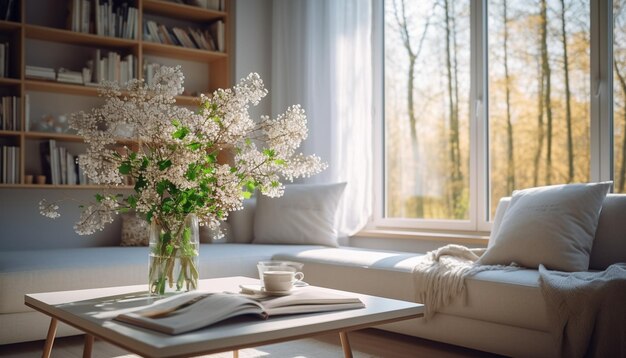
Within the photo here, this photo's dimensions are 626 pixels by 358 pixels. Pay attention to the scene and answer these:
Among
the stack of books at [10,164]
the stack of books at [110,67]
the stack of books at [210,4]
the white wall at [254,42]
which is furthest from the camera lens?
the white wall at [254,42]

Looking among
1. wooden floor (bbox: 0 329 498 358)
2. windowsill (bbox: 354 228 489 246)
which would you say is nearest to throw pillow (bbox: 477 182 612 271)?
wooden floor (bbox: 0 329 498 358)

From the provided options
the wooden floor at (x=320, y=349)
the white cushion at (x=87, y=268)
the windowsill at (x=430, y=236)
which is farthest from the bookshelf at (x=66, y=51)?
the windowsill at (x=430, y=236)

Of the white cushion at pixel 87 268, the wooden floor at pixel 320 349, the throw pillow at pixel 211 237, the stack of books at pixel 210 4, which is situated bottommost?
the wooden floor at pixel 320 349

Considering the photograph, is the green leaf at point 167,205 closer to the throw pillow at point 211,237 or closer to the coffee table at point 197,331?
the coffee table at point 197,331

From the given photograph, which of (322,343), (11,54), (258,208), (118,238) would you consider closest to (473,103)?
(258,208)

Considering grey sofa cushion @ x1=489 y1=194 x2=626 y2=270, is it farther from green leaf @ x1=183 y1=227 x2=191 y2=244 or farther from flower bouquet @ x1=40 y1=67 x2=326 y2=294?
green leaf @ x1=183 y1=227 x2=191 y2=244

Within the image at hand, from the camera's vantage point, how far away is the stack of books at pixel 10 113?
4.07m

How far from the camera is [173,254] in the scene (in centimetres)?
202

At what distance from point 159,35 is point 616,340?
364cm

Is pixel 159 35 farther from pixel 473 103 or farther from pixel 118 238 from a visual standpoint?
pixel 473 103

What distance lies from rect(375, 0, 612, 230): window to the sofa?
0.67 m

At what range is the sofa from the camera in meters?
2.64

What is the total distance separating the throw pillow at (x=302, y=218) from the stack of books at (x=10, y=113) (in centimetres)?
165

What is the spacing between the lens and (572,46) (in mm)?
3734
